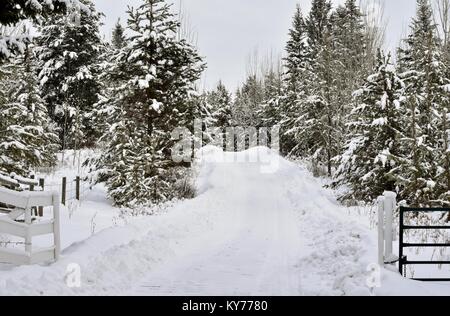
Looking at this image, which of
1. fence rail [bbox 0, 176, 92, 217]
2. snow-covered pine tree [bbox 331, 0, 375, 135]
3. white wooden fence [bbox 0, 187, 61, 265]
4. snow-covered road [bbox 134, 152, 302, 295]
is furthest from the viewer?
snow-covered pine tree [bbox 331, 0, 375, 135]

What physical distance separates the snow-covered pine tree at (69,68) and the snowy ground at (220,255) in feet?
51.4

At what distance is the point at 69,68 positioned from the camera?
103ft

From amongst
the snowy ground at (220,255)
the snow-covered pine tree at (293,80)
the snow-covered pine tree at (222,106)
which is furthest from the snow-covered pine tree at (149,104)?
the snow-covered pine tree at (222,106)

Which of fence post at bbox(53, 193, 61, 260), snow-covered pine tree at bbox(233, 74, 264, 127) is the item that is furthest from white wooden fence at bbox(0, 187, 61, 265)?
snow-covered pine tree at bbox(233, 74, 264, 127)

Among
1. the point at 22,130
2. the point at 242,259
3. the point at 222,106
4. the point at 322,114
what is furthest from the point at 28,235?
the point at 222,106

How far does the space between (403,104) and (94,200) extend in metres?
14.7

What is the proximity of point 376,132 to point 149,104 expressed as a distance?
9.88 m

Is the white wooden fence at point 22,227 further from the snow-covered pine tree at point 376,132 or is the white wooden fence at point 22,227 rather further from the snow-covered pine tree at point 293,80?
the snow-covered pine tree at point 293,80

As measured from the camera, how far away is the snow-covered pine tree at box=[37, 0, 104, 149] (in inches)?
1212

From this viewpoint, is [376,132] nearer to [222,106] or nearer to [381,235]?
[381,235]

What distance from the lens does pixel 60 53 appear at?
31.5m

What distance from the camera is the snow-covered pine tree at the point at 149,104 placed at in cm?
1831

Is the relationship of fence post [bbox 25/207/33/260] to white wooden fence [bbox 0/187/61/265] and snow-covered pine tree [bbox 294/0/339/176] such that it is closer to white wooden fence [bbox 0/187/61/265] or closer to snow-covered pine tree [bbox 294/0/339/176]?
white wooden fence [bbox 0/187/61/265]

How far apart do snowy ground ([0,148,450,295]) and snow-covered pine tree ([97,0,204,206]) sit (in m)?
2.24
